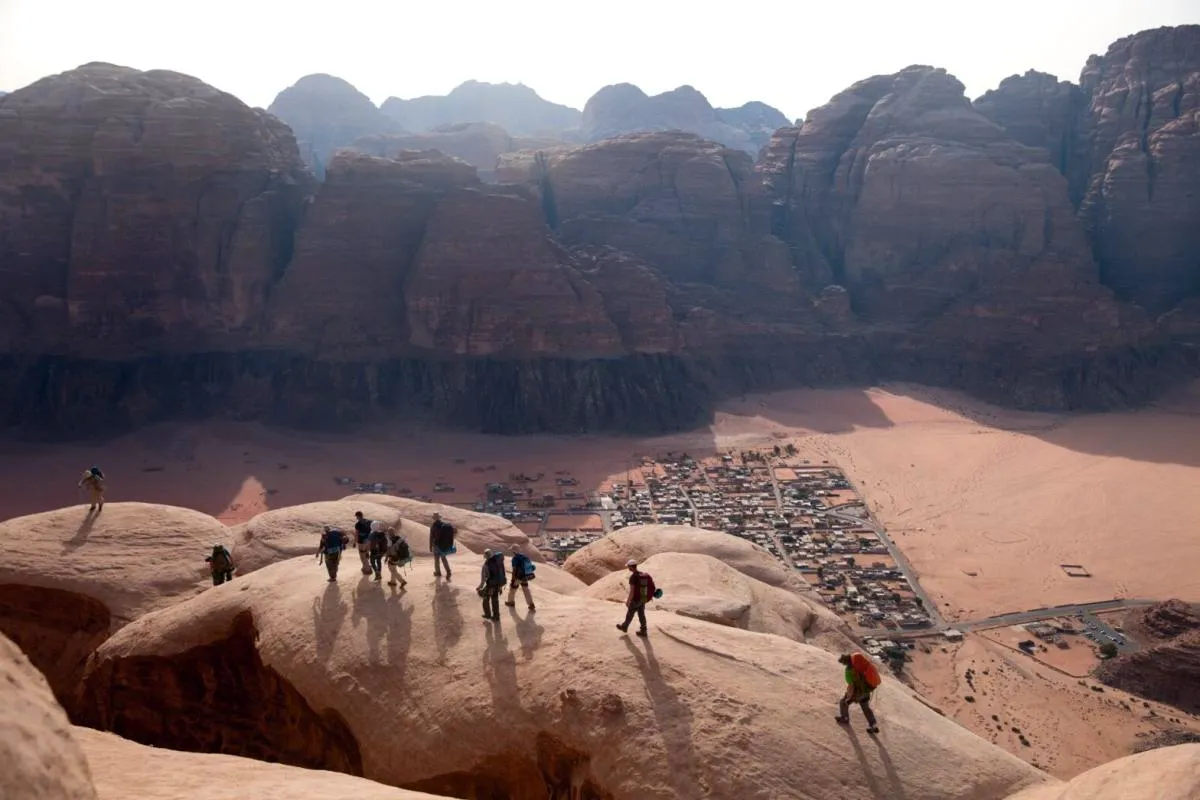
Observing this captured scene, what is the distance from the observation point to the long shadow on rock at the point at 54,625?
1650 centimetres

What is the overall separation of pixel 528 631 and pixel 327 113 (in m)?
138

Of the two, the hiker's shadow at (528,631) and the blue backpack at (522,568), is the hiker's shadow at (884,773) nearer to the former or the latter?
the hiker's shadow at (528,631)

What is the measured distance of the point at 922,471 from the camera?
152 ft

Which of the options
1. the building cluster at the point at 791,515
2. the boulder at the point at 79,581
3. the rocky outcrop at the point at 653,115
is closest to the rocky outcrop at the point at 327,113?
the rocky outcrop at the point at 653,115

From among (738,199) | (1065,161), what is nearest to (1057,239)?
(1065,161)

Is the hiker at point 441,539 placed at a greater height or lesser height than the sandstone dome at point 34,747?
lesser

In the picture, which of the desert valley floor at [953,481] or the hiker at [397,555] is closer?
the hiker at [397,555]

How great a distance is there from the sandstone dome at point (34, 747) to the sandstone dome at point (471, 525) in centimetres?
1448

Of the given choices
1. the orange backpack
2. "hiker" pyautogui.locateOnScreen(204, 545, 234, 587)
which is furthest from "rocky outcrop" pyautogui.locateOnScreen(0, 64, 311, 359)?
the orange backpack

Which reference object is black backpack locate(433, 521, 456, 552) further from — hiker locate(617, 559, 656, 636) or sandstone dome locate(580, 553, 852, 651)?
sandstone dome locate(580, 553, 852, 651)

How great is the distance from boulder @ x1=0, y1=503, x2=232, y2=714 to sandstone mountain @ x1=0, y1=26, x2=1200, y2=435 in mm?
33773

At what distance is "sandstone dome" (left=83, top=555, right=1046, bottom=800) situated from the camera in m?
9.90

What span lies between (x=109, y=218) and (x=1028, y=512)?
54.5m

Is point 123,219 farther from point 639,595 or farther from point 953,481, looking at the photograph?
point 953,481
